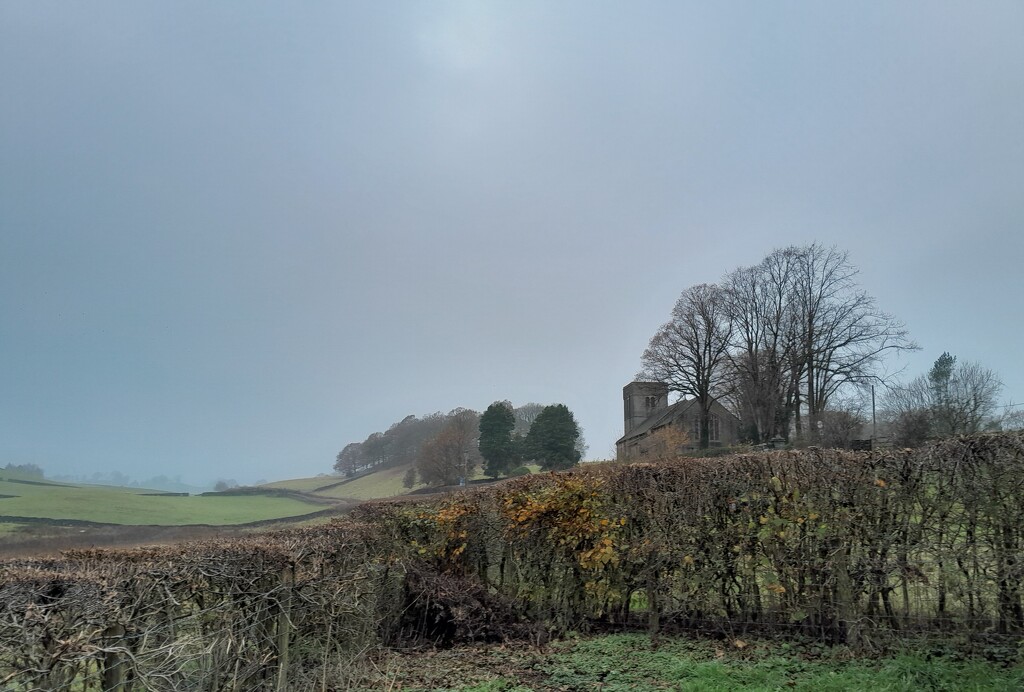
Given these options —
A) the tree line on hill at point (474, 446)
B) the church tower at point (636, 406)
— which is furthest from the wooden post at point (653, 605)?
the church tower at point (636, 406)

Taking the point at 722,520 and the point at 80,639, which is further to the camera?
the point at 722,520

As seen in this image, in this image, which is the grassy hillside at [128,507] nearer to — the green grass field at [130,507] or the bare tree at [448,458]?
the green grass field at [130,507]

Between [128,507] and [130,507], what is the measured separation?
0.64 ft

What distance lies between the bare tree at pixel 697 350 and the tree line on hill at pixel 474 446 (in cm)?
1343

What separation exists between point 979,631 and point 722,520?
2620 mm

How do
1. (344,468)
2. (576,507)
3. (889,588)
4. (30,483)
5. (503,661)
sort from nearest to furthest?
1. (889,588)
2. (503,661)
3. (576,507)
4. (30,483)
5. (344,468)

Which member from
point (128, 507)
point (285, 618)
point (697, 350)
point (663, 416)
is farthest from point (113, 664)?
point (663, 416)

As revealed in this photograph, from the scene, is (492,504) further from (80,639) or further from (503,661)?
(80,639)

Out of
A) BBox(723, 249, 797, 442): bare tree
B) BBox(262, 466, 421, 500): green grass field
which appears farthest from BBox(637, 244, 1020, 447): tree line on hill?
BBox(262, 466, 421, 500): green grass field

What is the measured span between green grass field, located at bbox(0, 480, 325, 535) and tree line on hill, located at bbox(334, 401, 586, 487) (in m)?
14.0

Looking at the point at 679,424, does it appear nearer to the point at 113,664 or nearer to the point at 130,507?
the point at 130,507

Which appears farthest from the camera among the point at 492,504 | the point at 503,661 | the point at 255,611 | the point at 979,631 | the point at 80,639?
the point at 492,504

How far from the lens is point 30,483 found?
172 ft

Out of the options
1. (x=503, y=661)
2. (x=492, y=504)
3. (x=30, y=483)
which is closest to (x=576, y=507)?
(x=492, y=504)
